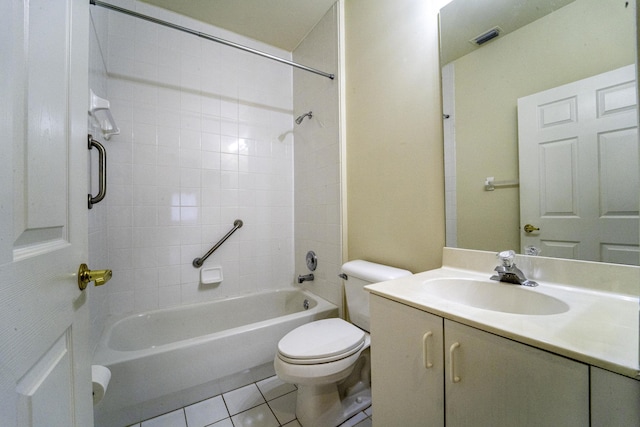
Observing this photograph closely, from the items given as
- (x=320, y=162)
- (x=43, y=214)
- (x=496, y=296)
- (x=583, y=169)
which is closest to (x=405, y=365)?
(x=496, y=296)

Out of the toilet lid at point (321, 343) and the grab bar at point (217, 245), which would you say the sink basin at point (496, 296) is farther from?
the grab bar at point (217, 245)

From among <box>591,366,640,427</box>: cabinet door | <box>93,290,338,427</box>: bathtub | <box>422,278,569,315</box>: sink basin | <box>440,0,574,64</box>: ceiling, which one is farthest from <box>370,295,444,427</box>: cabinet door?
<box>440,0,574,64</box>: ceiling

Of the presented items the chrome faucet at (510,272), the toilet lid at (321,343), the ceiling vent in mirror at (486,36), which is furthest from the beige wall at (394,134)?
the toilet lid at (321,343)

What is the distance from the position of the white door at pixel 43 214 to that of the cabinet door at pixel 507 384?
83 cm

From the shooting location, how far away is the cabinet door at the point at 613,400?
1.31 ft

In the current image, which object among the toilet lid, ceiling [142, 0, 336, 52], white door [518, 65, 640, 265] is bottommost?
the toilet lid

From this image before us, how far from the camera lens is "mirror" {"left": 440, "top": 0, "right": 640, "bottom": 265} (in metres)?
0.72

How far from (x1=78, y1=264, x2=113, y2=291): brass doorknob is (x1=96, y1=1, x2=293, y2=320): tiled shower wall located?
1.24 meters

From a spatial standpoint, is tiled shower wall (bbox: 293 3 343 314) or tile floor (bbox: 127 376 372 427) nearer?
tile floor (bbox: 127 376 372 427)

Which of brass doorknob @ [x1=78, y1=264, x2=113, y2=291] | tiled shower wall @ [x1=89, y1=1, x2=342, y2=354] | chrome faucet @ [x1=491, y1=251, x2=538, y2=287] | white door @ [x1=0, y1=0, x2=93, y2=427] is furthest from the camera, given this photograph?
tiled shower wall @ [x1=89, y1=1, x2=342, y2=354]

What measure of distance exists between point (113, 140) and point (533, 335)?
2228mm

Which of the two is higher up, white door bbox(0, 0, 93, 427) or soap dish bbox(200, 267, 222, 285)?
white door bbox(0, 0, 93, 427)

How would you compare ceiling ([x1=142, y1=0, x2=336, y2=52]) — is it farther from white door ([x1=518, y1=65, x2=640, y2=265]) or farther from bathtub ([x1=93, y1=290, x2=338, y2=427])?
bathtub ([x1=93, y1=290, x2=338, y2=427])

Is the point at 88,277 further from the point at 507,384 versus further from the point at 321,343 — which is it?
the point at 507,384
